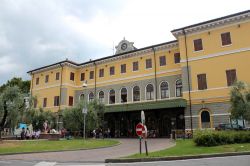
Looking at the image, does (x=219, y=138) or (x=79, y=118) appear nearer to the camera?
(x=219, y=138)

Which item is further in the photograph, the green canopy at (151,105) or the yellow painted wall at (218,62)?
the green canopy at (151,105)

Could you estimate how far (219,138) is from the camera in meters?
16.3

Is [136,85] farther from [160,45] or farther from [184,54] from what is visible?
[184,54]

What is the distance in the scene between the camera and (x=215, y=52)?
1091 inches

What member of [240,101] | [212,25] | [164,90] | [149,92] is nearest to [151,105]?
[164,90]

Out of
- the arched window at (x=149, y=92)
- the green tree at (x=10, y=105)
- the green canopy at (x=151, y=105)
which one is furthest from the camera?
the arched window at (x=149, y=92)

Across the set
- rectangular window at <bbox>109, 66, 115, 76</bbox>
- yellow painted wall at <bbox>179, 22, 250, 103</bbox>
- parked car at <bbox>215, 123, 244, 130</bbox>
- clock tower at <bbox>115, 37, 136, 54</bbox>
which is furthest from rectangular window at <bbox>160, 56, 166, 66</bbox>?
parked car at <bbox>215, 123, 244, 130</bbox>

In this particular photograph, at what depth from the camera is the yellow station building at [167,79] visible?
26672mm

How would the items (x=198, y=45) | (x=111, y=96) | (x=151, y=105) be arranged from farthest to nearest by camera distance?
(x=111, y=96)
(x=151, y=105)
(x=198, y=45)

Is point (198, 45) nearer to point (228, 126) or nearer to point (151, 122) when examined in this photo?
point (228, 126)

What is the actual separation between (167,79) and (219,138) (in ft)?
55.7

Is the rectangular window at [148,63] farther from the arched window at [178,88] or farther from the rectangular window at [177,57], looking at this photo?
the arched window at [178,88]

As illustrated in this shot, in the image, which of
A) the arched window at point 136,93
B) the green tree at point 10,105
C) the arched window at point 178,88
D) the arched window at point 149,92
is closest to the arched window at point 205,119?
the arched window at point 178,88

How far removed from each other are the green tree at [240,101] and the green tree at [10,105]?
1816 cm
